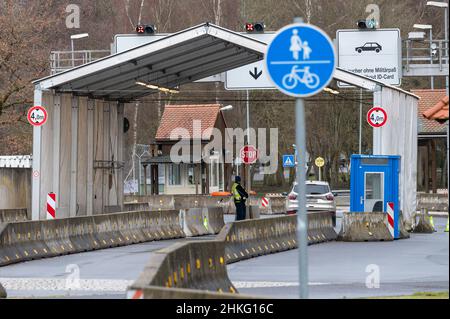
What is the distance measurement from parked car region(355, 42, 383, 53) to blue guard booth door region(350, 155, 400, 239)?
58.8 feet

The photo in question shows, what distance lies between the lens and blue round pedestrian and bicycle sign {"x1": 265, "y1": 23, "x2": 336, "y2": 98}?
11.2m

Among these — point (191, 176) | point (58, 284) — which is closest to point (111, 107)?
point (58, 284)

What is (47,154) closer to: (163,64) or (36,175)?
(36,175)

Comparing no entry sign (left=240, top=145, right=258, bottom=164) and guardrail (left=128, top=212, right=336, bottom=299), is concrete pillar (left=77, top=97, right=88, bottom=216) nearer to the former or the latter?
no entry sign (left=240, top=145, right=258, bottom=164)

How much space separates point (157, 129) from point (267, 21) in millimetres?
14341

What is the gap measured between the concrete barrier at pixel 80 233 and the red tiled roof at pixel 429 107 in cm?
3383

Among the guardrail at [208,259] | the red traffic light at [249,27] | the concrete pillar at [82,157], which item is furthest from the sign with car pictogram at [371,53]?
the guardrail at [208,259]

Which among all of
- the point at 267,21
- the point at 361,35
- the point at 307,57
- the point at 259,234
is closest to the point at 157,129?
the point at 267,21

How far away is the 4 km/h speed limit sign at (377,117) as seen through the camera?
111 feet

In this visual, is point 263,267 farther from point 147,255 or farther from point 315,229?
point 315,229

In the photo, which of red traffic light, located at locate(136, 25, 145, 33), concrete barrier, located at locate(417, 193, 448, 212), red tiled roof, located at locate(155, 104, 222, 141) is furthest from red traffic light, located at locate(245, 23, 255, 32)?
red tiled roof, located at locate(155, 104, 222, 141)

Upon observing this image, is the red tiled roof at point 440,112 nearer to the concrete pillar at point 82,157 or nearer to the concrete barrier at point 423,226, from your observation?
the concrete barrier at point 423,226

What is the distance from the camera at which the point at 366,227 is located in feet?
108

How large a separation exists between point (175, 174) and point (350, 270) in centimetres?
5720
